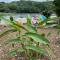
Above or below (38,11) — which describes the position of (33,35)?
above

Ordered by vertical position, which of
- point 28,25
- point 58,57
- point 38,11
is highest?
point 28,25

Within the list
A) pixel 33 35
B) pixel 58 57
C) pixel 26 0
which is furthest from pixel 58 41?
pixel 26 0

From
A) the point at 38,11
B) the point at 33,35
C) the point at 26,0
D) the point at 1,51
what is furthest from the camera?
the point at 26,0

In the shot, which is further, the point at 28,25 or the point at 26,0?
the point at 26,0

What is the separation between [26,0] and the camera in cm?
635

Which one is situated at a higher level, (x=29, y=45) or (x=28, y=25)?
(x=28, y=25)

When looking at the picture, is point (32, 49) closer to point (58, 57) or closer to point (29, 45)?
point (29, 45)

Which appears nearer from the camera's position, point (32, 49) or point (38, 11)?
point (32, 49)

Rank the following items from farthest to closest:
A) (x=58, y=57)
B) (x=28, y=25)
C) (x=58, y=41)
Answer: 1. (x=58, y=41)
2. (x=58, y=57)
3. (x=28, y=25)

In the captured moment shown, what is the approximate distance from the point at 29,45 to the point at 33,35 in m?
0.11

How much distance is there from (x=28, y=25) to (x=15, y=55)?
0.99 feet

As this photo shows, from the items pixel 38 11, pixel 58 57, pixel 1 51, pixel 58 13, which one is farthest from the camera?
pixel 38 11

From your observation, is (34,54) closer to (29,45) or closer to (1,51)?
(29,45)

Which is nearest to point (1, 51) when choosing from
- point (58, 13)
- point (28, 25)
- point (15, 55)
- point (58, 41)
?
point (15, 55)
